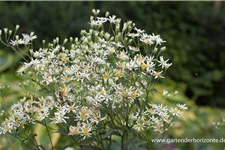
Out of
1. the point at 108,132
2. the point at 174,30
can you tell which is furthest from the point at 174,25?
the point at 108,132

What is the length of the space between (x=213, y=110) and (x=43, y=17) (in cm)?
169

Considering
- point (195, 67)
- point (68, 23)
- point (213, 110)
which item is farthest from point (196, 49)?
point (68, 23)

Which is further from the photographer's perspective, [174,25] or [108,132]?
[174,25]

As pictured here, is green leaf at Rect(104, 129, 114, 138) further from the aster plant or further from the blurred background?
the blurred background

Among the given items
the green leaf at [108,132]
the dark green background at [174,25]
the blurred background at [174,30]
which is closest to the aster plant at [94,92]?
the green leaf at [108,132]

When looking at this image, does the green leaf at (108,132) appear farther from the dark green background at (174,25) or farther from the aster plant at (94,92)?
the dark green background at (174,25)

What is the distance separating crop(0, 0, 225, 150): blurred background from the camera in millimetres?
4023

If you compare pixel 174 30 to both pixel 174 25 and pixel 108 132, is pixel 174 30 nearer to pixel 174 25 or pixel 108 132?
pixel 174 25

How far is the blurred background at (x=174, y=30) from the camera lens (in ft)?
13.2

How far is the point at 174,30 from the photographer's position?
14.6 feet

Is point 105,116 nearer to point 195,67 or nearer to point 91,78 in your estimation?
point 91,78

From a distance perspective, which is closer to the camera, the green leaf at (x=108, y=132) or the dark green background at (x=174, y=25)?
the green leaf at (x=108, y=132)

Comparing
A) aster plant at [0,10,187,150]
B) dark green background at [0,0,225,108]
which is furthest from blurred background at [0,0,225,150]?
aster plant at [0,10,187,150]

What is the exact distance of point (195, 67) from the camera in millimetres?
4570
